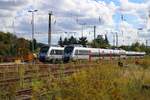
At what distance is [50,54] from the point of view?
60.6m

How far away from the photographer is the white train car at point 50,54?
198 ft

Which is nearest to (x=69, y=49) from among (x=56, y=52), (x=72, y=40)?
(x=56, y=52)

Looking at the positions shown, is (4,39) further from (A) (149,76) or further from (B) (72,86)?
(B) (72,86)

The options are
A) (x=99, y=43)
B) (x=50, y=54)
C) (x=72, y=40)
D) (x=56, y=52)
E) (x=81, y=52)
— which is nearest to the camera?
(x=50, y=54)

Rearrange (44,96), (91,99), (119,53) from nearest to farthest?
(91,99) → (44,96) → (119,53)

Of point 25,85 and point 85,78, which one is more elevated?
point 85,78

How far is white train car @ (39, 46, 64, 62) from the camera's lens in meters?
60.4

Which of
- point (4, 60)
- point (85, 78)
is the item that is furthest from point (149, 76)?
point (4, 60)

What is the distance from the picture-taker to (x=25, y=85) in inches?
823

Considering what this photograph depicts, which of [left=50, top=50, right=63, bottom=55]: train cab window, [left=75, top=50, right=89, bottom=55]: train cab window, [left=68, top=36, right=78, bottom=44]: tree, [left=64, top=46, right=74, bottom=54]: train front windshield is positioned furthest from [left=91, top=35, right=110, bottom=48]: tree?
[left=64, top=46, right=74, bottom=54]: train front windshield

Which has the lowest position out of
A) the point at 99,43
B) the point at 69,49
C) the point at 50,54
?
the point at 50,54

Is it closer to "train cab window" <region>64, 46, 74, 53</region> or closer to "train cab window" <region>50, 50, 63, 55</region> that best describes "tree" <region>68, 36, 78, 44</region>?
"train cab window" <region>50, 50, 63, 55</region>

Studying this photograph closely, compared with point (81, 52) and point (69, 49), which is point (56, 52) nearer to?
point (69, 49)

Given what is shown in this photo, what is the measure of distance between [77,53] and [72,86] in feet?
170
